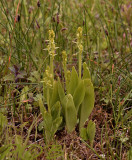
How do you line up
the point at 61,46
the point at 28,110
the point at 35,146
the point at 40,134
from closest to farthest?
the point at 35,146 < the point at 40,134 < the point at 28,110 < the point at 61,46

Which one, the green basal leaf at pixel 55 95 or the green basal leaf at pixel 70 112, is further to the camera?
the green basal leaf at pixel 55 95

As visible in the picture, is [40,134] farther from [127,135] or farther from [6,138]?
[127,135]

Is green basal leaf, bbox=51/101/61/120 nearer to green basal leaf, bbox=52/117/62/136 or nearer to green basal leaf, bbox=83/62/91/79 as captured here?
green basal leaf, bbox=52/117/62/136

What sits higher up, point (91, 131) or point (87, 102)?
point (87, 102)

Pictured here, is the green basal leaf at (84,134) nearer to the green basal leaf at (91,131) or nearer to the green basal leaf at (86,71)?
the green basal leaf at (91,131)

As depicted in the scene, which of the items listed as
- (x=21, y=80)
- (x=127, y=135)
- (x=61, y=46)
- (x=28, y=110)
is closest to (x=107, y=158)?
(x=127, y=135)

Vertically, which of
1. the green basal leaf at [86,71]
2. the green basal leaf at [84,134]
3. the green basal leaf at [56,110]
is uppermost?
the green basal leaf at [86,71]

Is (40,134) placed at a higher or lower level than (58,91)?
lower

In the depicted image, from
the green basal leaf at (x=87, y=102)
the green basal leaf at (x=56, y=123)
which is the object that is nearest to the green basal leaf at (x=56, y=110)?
the green basal leaf at (x=56, y=123)

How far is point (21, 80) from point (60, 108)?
0.72m

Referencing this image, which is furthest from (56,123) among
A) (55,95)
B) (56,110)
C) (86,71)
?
(86,71)

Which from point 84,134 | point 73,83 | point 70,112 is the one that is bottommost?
point 84,134

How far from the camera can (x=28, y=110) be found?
171cm

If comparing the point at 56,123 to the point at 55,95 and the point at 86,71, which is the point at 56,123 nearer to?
the point at 55,95
